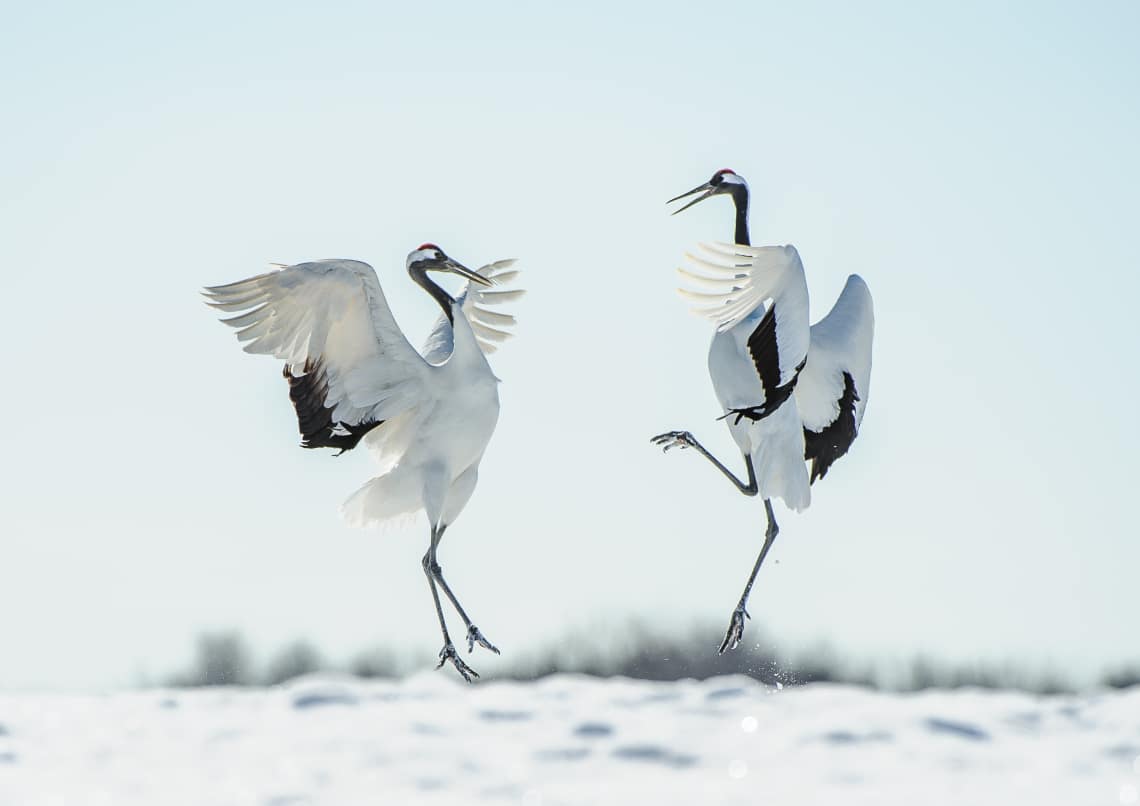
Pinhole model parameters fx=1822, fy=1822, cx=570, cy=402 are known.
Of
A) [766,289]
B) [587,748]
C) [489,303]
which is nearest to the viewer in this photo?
[587,748]

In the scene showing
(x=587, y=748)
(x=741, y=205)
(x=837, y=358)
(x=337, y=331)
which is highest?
(x=741, y=205)

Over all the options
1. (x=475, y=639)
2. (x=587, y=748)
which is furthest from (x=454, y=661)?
(x=587, y=748)

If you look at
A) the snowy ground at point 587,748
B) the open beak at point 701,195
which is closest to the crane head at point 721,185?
the open beak at point 701,195

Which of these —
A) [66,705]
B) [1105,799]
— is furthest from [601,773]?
[66,705]

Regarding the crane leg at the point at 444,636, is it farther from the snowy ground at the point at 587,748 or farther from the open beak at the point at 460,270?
the snowy ground at the point at 587,748

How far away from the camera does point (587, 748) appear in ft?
21.1

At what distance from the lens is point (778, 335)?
10.5 metres

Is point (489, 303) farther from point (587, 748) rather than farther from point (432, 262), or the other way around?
point (587, 748)

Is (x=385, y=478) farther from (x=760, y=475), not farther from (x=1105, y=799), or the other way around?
(x=1105, y=799)

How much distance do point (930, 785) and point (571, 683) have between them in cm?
246

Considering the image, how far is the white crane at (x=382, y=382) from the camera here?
1092 centimetres

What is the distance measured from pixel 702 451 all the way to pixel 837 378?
3.66ft

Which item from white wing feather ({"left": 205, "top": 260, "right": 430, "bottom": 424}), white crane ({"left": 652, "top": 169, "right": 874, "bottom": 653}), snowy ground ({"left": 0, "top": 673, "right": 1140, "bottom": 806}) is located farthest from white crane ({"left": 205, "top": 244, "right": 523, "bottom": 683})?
snowy ground ({"left": 0, "top": 673, "right": 1140, "bottom": 806})

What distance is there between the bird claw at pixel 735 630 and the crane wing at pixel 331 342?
2.45 metres
